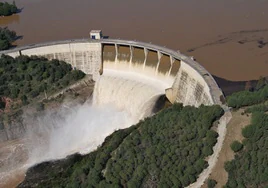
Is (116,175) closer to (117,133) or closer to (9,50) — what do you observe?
(117,133)

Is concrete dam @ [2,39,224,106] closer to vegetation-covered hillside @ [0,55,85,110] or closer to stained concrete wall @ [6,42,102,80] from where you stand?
stained concrete wall @ [6,42,102,80]

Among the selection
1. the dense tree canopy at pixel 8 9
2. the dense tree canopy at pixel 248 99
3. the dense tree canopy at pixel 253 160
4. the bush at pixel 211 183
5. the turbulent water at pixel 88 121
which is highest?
the dense tree canopy at pixel 248 99

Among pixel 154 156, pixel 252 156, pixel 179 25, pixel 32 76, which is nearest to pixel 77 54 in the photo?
pixel 32 76

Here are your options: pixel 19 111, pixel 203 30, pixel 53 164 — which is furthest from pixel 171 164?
pixel 203 30

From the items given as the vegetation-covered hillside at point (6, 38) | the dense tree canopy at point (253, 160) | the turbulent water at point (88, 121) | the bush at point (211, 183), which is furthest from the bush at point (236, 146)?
the vegetation-covered hillside at point (6, 38)

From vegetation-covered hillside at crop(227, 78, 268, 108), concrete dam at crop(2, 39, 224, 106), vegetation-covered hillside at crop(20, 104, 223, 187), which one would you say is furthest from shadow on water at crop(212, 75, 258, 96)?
vegetation-covered hillside at crop(227, 78, 268, 108)

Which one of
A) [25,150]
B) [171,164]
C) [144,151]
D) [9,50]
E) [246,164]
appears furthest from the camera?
[9,50]

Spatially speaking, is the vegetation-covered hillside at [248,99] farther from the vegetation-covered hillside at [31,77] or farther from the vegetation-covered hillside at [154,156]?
the vegetation-covered hillside at [31,77]
